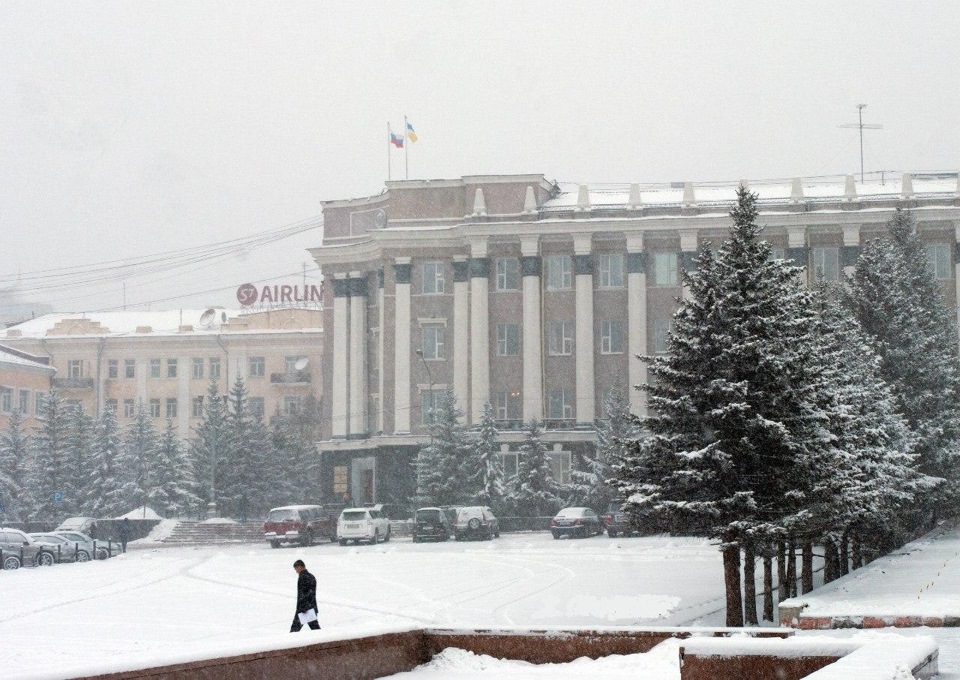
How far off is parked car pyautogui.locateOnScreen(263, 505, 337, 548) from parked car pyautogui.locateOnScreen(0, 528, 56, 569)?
32.9 feet

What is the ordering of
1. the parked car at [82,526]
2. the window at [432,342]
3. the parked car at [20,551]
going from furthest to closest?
the window at [432,342], the parked car at [82,526], the parked car at [20,551]

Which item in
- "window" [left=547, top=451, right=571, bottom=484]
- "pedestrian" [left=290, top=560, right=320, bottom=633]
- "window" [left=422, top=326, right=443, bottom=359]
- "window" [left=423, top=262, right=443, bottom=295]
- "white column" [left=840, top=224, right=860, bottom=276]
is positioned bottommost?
"pedestrian" [left=290, top=560, right=320, bottom=633]

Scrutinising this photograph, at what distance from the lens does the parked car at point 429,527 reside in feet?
193

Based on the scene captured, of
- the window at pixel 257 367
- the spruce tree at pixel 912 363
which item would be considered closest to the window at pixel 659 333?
the spruce tree at pixel 912 363

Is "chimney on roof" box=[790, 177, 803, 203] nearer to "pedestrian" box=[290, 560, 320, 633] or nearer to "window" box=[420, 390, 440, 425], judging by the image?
"window" box=[420, 390, 440, 425]

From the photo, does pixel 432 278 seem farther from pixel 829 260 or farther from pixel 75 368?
pixel 75 368

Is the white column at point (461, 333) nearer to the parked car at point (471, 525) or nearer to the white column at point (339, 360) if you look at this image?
the white column at point (339, 360)

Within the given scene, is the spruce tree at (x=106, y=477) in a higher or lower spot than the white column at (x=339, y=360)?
lower

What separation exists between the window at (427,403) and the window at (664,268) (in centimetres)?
1257

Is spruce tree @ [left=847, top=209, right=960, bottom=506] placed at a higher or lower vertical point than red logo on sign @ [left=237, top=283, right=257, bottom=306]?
lower

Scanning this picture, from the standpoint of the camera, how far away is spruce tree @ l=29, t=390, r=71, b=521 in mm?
77000

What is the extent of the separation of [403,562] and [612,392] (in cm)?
2617

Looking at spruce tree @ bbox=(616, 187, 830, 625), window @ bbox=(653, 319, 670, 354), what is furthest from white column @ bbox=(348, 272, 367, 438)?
spruce tree @ bbox=(616, 187, 830, 625)

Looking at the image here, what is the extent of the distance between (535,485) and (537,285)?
11852mm
